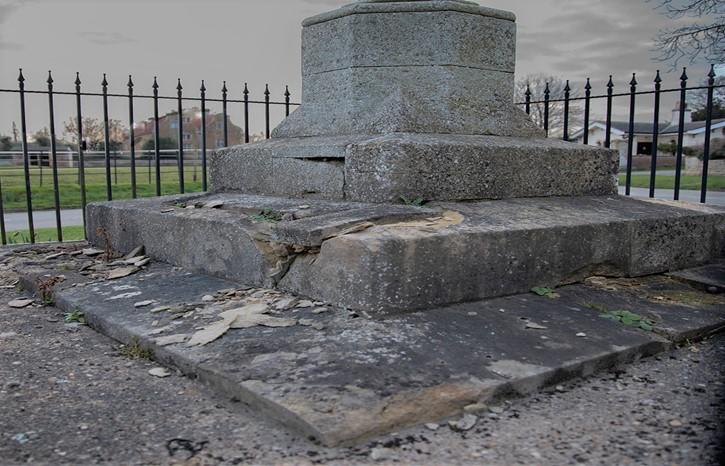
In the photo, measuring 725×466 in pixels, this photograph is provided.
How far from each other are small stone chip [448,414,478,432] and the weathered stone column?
65.9 inches

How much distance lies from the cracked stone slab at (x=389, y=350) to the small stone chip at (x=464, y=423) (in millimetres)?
49

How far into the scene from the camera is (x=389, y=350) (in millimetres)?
2422

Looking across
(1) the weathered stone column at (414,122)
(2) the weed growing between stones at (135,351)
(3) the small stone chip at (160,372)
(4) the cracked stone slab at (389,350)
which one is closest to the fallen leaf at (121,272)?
(4) the cracked stone slab at (389,350)

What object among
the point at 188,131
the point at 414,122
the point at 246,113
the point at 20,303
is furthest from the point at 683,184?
the point at 188,131

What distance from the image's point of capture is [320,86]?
14.9 feet

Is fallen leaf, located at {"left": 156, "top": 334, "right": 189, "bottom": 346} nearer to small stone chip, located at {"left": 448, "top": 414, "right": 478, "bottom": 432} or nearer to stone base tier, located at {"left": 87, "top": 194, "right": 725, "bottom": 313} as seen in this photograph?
stone base tier, located at {"left": 87, "top": 194, "right": 725, "bottom": 313}

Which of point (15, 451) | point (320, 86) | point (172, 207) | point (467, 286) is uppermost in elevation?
point (320, 86)

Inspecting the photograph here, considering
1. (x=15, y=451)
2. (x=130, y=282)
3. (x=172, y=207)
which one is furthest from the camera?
(x=172, y=207)

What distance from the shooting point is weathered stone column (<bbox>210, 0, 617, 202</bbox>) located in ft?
12.0

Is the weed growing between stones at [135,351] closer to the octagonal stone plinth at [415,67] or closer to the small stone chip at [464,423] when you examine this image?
the small stone chip at [464,423]

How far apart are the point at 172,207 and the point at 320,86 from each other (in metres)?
1.39

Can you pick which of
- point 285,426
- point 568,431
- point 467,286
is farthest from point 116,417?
point 467,286

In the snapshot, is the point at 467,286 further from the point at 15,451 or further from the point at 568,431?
the point at 15,451

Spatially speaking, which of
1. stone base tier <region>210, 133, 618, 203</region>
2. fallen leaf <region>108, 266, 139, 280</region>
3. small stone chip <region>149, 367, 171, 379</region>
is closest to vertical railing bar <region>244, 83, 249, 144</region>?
stone base tier <region>210, 133, 618, 203</region>
